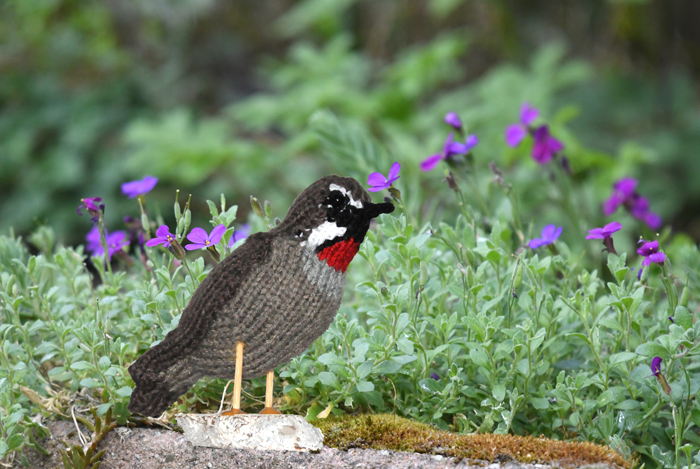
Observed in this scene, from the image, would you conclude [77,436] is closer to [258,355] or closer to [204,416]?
[204,416]

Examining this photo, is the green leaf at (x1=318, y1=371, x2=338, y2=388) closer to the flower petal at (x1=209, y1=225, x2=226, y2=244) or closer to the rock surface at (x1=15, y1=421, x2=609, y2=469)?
the rock surface at (x1=15, y1=421, x2=609, y2=469)

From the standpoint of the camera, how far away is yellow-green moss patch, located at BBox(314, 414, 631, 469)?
1082 millimetres

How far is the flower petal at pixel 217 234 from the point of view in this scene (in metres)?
1.20

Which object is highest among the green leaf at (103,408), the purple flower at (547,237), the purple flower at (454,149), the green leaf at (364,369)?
the purple flower at (454,149)

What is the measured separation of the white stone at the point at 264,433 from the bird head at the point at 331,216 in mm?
304

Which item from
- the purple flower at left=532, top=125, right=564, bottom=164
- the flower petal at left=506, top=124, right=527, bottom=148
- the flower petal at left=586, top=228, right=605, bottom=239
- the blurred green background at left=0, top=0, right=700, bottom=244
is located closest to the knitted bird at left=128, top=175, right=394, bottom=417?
the flower petal at left=586, top=228, right=605, bottom=239

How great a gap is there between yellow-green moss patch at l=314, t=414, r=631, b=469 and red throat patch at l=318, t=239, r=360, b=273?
1.01 ft

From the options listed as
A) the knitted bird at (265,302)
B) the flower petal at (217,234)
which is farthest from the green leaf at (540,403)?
the flower petal at (217,234)

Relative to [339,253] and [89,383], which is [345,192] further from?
[89,383]

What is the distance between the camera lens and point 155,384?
115 centimetres

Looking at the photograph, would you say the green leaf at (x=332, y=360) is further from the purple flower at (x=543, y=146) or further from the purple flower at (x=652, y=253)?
the purple flower at (x=543, y=146)

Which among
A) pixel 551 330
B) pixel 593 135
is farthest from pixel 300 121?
pixel 551 330

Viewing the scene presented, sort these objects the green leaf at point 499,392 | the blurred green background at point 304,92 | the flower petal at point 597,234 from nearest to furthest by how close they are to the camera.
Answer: the green leaf at point 499,392
the flower petal at point 597,234
the blurred green background at point 304,92

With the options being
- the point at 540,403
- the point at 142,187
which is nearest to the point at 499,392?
the point at 540,403
